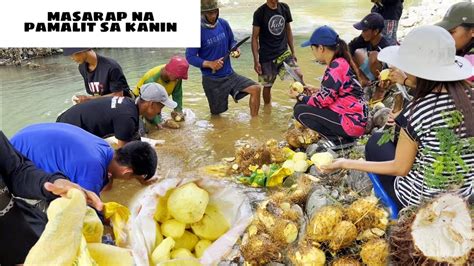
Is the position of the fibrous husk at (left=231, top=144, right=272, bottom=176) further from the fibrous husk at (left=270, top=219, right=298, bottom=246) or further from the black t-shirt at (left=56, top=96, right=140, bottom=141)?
the fibrous husk at (left=270, top=219, right=298, bottom=246)

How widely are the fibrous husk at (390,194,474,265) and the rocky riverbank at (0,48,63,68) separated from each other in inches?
346

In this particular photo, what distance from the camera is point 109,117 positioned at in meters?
3.44

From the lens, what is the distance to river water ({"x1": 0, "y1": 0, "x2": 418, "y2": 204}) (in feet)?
14.7

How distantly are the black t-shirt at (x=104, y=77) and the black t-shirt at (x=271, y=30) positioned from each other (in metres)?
2.12

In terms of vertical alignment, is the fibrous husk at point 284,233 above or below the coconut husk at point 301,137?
above

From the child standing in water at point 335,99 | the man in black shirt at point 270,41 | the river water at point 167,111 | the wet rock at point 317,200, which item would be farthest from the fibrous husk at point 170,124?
the wet rock at point 317,200

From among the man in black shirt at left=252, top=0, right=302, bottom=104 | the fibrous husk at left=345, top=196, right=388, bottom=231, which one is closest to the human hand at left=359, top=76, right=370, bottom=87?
the man in black shirt at left=252, top=0, right=302, bottom=104

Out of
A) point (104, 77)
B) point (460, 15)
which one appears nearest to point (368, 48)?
point (460, 15)

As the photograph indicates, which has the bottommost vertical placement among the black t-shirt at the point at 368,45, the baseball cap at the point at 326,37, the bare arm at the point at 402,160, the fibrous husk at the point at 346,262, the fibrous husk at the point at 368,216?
the fibrous husk at the point at 346,262

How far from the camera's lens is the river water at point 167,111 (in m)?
4.48

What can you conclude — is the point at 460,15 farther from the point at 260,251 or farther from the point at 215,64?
the point at 215,64

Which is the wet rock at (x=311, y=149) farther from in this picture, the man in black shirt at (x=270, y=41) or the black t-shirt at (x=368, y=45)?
the black t-shirt at (x=368, y=45)

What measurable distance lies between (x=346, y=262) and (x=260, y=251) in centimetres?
43

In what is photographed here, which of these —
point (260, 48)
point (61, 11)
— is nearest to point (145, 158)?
point (61, 11)
